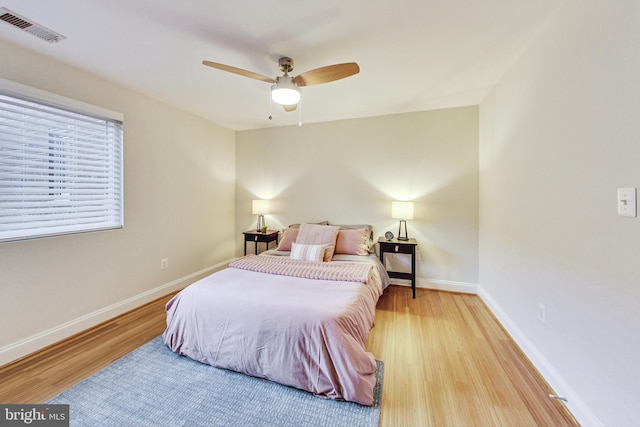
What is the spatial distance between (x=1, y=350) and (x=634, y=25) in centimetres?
427

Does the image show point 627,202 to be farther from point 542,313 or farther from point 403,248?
point 403,248

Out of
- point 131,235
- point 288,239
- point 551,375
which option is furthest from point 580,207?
Result: point 131,235

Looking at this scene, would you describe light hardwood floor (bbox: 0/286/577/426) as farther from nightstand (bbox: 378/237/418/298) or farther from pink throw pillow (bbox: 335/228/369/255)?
pink throw pillow (bbox: 335/228/369/255)

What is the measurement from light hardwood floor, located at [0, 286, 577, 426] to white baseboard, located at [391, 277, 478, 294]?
0.49m

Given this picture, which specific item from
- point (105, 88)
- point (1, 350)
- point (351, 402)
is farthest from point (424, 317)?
point (105, 88)

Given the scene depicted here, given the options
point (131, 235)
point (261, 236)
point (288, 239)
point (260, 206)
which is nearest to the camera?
point (131, 235)

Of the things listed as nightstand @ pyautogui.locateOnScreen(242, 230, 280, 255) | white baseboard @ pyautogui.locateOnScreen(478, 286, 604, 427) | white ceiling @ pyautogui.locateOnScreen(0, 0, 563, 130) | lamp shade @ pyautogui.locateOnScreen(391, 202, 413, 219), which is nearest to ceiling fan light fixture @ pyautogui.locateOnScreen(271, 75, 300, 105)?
white ceiling @ pyautogui.locateOnScreen(0, 0, 563, 130)

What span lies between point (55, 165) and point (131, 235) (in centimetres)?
93

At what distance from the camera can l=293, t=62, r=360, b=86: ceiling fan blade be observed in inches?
69.6

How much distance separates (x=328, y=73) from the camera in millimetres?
1877

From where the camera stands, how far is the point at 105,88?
8.18 ft

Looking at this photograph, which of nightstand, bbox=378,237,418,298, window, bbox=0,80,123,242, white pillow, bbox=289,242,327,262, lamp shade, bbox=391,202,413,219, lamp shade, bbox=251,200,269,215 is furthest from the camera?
lamp shade, bbox=251,200,269,215

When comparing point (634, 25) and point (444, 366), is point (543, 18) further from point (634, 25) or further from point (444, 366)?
point (444, 366)

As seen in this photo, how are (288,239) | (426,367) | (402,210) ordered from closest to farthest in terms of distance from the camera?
(426,367), (402,210), (288,239)
